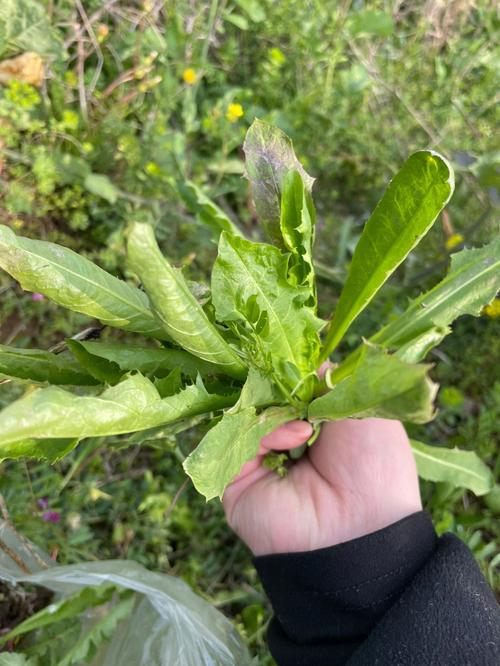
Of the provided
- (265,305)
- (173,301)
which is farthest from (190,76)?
(173,301)

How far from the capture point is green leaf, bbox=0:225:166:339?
2.39 feet

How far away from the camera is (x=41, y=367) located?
87 centimetres

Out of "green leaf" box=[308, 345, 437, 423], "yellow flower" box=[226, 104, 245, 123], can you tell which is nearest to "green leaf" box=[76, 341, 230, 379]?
"green leaf" box=[308, 345, 437, 423]

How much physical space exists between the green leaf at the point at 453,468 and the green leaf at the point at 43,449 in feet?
2.94

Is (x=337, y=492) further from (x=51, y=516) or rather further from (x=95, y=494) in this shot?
(x=51, y=516)

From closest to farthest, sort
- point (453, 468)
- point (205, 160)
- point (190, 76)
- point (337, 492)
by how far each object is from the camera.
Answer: point (337, 492) → point (453, 468) → point (190, 76) → point (205, 160)

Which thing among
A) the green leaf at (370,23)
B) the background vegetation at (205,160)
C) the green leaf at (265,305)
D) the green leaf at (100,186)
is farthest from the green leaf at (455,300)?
the green leaf at (370,23)

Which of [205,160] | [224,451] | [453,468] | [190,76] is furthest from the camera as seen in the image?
[205,160]

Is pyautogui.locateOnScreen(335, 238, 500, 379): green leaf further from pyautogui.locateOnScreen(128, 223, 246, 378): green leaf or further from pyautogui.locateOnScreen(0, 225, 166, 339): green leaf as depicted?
pyautogui.locateOnScreen(0, 225, 166, 339): green leaf

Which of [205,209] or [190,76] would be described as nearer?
[205,209]

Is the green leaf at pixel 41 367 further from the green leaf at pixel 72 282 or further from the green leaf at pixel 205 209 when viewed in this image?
the green leaf at pixel 205 209

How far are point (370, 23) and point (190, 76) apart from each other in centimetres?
70

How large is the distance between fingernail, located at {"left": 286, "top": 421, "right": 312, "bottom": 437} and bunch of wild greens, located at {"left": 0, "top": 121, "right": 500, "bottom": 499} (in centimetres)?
2

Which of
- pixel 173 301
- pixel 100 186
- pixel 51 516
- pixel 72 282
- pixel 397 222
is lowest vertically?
pixel 51 516
